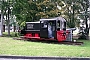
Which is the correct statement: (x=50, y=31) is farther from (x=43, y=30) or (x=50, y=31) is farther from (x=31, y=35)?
(x=31, y=35)

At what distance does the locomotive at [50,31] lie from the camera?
869 inches

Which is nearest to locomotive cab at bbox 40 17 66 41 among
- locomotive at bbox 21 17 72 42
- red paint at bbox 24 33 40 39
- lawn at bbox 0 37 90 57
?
locomotive at bbox 21 17 72 42

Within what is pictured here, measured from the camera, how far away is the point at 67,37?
2330cm

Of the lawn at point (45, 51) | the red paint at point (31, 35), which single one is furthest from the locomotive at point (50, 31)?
the lawn at point (45, 51)

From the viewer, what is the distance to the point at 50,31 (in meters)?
22.8

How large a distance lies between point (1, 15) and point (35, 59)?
2341cm

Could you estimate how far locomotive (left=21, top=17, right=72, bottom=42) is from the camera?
22.1 m

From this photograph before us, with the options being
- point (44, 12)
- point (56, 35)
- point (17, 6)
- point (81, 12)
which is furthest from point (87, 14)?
point (56, 35)

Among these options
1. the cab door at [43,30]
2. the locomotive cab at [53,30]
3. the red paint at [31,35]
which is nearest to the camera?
the locomotive cab at [53,30]

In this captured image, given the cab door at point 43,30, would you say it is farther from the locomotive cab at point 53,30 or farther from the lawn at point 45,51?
the lawn at point 45,51

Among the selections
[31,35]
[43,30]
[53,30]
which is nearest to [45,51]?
[53,30]

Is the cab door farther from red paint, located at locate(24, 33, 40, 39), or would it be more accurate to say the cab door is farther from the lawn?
the lawn

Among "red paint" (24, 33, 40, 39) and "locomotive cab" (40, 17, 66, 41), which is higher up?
"locomotive cab" (40, 17, 66, 41)

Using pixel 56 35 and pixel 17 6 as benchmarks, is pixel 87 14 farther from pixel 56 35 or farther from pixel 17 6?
pixel 56 35
